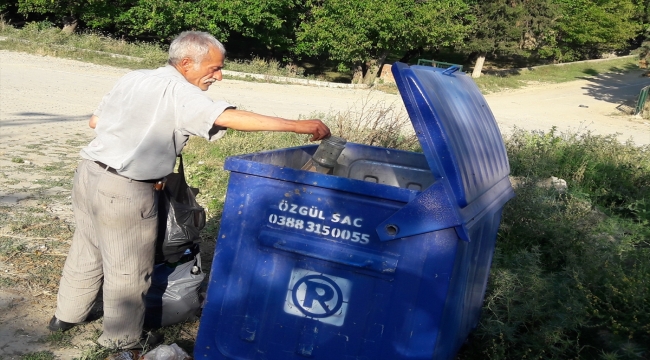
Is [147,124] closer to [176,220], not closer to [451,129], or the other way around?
[176,220]

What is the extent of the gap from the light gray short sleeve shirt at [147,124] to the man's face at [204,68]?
7 cm

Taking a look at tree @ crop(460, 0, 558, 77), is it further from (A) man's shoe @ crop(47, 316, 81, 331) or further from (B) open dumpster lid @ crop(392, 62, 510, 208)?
(A) man's shoe @ crop(47, 316, 81, 331)

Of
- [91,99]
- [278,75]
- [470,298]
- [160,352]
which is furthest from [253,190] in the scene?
[278,75]

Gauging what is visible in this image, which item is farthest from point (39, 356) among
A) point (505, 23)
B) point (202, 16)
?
point (505, 23)

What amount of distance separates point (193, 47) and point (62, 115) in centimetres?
917

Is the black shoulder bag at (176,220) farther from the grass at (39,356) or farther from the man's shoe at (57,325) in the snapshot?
the grass at (39,356)

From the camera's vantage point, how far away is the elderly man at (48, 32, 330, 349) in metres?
3.06

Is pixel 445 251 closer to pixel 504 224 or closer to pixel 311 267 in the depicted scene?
pixel 311 267

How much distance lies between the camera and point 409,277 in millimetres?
2729

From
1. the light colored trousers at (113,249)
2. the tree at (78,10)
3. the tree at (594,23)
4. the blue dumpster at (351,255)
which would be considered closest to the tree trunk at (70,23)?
the tree at (78,10)

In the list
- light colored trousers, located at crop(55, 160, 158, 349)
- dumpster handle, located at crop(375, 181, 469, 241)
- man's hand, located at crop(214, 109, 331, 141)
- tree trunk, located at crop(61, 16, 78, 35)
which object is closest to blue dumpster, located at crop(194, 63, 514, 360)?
dumpster handle, located at crop(375, 181, 469, 241)

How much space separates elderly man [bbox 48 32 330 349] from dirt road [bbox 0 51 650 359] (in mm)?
504

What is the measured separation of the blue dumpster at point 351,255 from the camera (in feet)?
8.85

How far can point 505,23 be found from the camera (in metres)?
32.0
